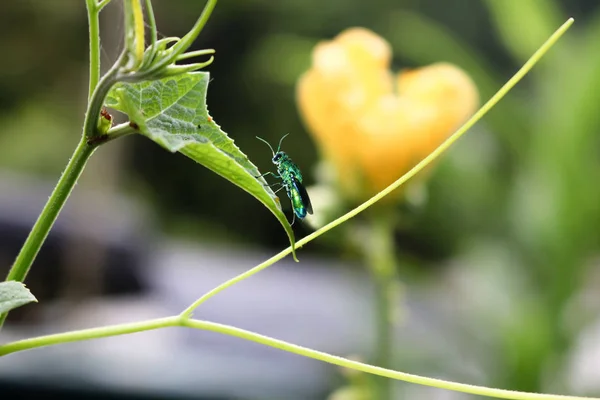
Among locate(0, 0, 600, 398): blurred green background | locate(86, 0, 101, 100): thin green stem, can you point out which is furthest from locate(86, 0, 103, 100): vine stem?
locate(0, 0, 600, 398): blurred green background

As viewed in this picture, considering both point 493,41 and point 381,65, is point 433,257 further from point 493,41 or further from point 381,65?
point 381,65

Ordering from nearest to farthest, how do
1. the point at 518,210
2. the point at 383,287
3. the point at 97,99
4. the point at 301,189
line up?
the point at 97,99 → the point at 301,189 → the point at 383,287 → the point at 518,210

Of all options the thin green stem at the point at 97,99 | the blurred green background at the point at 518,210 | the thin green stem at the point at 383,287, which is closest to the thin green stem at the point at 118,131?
the thin green stem at the point at 97,99

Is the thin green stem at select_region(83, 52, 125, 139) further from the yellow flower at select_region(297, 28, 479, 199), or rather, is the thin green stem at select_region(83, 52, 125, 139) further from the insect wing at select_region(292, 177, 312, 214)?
the yellow flower at select_region(297, 28, 479, 199)

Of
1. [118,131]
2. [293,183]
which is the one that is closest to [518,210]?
[293,183]

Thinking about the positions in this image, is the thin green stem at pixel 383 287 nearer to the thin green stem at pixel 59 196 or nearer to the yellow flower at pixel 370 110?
the yellow flower at pixel 370 110

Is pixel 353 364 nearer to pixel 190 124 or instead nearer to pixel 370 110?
pixel 190 124
